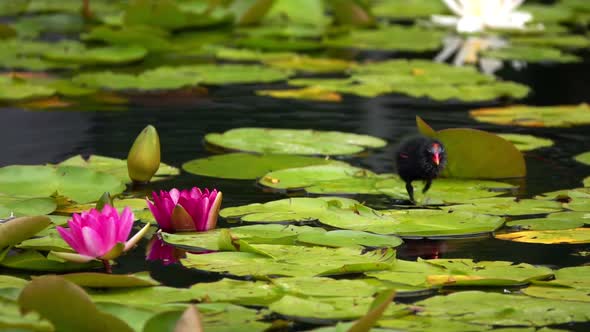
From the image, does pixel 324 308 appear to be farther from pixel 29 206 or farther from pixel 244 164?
pixel 244 164

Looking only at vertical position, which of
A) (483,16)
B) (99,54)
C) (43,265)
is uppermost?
(483,16)

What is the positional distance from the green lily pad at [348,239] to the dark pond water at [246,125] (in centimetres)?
7

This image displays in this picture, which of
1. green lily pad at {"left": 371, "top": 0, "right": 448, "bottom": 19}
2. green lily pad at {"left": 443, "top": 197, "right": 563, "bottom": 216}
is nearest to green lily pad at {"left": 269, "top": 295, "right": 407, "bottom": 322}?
green lily pad at {"left": 443, "top": 197, "right": 563, "bottom": 216}

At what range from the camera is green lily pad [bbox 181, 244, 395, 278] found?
2.39m

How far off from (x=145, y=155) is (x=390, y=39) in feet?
11.4

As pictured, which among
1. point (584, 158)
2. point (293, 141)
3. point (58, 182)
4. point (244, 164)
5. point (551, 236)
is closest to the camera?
point (551, 236)

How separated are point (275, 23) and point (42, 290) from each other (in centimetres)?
533

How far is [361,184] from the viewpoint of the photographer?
Result: 3305 millimetres

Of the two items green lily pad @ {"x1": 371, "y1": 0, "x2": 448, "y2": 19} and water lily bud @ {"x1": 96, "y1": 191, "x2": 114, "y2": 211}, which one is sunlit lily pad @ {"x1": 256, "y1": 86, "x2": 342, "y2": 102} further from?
green lily pad @ {"x1": 371, "y1": 0, "x2": 448, "y2": 19}

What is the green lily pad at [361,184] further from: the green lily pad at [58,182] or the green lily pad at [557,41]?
the green lily pad at [557,41]

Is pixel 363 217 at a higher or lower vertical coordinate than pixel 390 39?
lower

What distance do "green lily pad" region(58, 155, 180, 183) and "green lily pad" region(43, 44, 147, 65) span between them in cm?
205

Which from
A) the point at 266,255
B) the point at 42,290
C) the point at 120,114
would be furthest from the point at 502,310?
the point at 120,114

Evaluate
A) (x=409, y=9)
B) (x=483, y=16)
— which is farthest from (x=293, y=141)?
(x=409, y=9)
